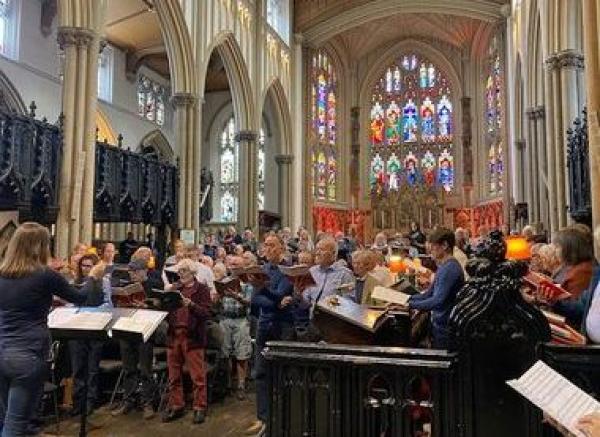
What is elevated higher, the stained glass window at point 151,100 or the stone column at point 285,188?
the stained glass window at point 151,100

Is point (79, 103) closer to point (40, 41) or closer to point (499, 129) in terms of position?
point (40, 41)

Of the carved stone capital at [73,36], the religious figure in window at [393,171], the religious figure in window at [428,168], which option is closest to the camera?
the carved stone capital at [73,36]

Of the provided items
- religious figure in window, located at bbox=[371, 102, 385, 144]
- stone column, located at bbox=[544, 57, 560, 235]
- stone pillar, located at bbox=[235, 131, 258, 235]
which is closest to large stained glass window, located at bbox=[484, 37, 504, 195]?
religious figure in window, located at bbox=[371, 102, 385, 144]

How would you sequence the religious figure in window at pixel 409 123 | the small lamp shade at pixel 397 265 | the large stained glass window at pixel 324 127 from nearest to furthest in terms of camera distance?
the small lamp shade at pixel 397 265 < the large stained glass window at pixel 324 127 < the religious figure in window at pixel 409 123

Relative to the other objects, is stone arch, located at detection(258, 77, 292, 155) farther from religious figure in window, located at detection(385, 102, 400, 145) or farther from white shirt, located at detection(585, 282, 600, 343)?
white shirt, located at detection(585, 282, 600, 343)

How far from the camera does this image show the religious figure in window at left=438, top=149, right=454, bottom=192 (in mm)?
27455

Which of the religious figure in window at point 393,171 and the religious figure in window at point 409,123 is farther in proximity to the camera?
the religious figure in window at point 409,123

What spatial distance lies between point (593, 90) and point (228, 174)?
19404 mm

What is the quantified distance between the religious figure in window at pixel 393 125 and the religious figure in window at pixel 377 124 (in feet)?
1.01

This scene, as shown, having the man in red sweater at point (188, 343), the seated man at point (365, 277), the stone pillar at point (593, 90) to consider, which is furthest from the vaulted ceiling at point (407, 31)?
the man in red sweater at point (188, 343)

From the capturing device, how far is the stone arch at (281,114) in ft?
72.4

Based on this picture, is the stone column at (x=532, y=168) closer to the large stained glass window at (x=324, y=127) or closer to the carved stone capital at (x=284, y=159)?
the carved stone capital at (x=284, y=159)

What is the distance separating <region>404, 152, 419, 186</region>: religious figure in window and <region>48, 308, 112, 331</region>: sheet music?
2465 centimetres

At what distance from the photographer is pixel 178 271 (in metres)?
5.84
